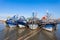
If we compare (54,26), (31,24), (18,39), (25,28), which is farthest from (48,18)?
(18,39)

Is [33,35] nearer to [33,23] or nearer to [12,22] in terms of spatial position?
[33,23]

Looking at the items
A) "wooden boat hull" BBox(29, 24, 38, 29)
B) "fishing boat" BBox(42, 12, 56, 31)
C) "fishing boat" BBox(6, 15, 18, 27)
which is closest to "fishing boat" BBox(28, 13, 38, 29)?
"wooden boat hull" BBox(29, 24, 38, 29)

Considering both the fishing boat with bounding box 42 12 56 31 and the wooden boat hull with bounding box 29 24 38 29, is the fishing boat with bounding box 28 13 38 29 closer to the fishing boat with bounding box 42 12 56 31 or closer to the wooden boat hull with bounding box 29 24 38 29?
the wooden boat hull with bounding box 29 24 38 29

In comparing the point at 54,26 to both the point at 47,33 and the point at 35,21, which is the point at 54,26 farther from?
the point at 35,21

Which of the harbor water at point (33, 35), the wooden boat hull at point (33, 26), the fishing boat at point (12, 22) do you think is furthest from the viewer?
the fishing boat at point (12, 22)

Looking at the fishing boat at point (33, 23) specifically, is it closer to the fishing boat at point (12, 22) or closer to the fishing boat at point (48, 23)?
the fishing boat at point (48, 23)

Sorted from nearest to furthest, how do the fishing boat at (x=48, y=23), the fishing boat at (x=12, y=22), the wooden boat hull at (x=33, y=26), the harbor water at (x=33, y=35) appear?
1. the harbor water at (x=33, y=35)
2. the fishing boat at (x=48, y=23)
3. the wooden boat hull at (x=33, y=26)
4. the fishing boat at (x=12, y=22)

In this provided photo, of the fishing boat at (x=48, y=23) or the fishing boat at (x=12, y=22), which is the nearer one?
the fishing boat at (x=48, y=23)

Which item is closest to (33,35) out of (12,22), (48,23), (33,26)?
(33,26)

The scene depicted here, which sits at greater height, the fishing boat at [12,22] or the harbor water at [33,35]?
the fishing boat at [12,22]

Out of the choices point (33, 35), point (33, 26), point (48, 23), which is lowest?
point (33, 35)

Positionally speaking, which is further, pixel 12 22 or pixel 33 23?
pixel 12 22

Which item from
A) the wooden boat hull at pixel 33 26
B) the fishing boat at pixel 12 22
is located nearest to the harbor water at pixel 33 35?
the wooden boat hull at pixel 33 26

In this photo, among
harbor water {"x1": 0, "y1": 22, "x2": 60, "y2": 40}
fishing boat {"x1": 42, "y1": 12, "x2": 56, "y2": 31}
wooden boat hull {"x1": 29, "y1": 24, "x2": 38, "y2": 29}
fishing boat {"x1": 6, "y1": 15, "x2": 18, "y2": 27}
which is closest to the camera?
harbor water {"x1": 0, "y1": 22, "x2": 60, "y2": 40}
